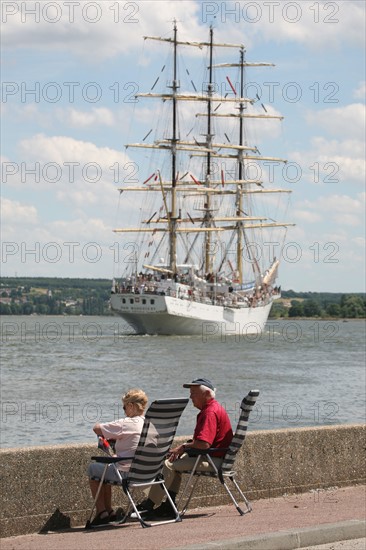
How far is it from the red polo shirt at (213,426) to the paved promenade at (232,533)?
0.60 meters

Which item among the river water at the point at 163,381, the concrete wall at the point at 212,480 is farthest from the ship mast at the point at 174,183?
the concrete wall at the point at 212,480

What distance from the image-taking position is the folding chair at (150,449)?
8758 millimetres

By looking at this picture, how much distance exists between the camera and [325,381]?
45094 mm

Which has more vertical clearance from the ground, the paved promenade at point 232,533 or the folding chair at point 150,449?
the folding chair at point 150,449

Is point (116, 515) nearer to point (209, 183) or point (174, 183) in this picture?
point (174, 183)

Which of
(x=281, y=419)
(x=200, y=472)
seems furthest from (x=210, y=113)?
(x=200, y=472)

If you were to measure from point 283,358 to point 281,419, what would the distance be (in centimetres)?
3957

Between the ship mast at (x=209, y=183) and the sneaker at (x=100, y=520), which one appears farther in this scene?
the ship mast at (x=209, y=183)

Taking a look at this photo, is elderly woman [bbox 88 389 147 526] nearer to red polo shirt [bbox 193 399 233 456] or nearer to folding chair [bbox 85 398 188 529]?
folding chair [bbox 85 398 188 529]

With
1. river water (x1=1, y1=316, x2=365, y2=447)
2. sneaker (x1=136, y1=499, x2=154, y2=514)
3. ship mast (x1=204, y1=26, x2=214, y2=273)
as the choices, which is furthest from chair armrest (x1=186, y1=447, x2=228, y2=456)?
ship mast (x1=204, y1=26, x2=214, y2=273)

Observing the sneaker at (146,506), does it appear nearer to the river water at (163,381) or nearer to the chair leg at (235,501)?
the chair leg at (235,501)

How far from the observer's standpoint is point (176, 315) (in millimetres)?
89750

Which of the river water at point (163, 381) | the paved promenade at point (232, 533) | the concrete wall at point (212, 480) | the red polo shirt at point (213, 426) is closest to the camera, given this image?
the paved promenade at point (232, 533)

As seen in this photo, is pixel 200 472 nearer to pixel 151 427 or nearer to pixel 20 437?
pixel 151 427
